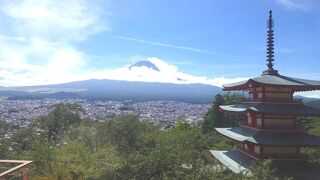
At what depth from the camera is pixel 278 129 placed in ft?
72.0

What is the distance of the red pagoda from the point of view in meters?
20.9

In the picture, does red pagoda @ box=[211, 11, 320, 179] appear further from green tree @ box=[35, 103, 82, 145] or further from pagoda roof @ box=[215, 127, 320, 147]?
green tree @ box=[35, 103, 82, 145]

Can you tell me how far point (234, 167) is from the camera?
22641 millimetres

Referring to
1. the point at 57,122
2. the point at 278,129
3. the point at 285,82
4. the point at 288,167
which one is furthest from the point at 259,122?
the point at 57,122

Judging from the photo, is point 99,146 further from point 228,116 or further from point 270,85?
point 270,85

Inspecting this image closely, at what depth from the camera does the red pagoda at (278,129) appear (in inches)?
821

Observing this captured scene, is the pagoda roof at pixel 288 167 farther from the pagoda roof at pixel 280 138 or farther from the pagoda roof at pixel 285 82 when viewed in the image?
the pagoda roof at pixel 285 82

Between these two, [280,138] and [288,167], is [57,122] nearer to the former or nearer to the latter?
[280,138]

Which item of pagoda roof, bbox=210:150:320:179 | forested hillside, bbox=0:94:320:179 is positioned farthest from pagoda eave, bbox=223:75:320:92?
forested hillside, bbox=0:94:320:179

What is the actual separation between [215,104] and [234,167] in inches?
1707

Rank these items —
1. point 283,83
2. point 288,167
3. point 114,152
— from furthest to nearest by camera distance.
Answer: point 114,152, point 283,83, point 288,167

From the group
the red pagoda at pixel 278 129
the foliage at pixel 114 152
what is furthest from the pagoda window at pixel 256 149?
the foliage at pixel 114 152

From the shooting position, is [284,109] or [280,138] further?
[284,109]

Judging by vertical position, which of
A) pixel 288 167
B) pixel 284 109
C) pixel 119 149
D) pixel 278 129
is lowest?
pixel 119 149
